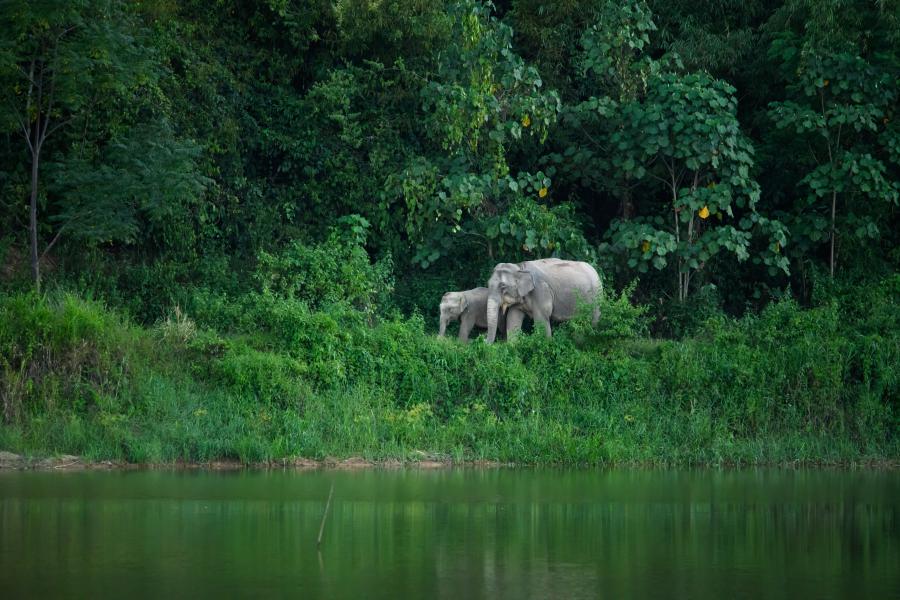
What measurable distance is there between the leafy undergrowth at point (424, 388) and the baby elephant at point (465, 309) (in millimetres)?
1506

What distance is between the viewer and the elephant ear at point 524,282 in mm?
21797

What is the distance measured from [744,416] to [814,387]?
1.13 metres

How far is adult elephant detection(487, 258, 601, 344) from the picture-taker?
71.5ft

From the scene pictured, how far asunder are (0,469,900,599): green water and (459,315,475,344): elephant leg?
4657mm

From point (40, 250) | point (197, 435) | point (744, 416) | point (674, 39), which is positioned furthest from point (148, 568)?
point (674, 39)

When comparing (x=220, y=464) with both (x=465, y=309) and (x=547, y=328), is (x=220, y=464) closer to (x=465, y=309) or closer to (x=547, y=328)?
(x=465, y=309)

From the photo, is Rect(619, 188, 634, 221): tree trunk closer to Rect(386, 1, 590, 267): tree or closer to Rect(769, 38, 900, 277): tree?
Rect(386, 1, 590, 267): tree

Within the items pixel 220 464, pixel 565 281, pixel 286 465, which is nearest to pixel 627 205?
pixel 565 281

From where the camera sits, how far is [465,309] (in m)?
22.2

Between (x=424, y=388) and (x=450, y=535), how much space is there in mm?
7170

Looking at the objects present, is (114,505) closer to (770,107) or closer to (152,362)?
(152,362)

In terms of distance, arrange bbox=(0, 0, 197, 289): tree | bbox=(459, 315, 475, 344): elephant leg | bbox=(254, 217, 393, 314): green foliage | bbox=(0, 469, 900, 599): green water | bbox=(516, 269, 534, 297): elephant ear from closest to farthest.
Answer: bbox=(0, 469, 900, 599): green water, bbox=(0, 0, 197, 289): tree, bbox=(254, 217, 393, 314): green foliage, bbox=(516, 269, 534, 297): elephant ear, bbox=(459, 315, 475, 344): elephant leg

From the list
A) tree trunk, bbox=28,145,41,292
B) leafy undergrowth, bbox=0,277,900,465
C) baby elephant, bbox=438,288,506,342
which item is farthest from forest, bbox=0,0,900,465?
baby elephant, bbox=438,288,506,342

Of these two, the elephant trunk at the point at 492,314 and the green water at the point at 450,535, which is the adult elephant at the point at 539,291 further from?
the green water at the point at 450,535
